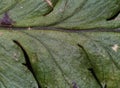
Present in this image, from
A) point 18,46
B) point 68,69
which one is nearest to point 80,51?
point 68,69

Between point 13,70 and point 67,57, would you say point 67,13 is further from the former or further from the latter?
point 13,70

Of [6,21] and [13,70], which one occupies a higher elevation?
[6,21]

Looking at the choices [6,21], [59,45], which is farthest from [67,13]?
[6,21]

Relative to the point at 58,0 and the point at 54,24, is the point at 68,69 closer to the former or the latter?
the point at 54,24

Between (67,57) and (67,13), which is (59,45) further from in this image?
(67,13)

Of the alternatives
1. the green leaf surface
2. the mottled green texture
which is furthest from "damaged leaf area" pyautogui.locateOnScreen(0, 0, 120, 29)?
the mottled green texture
